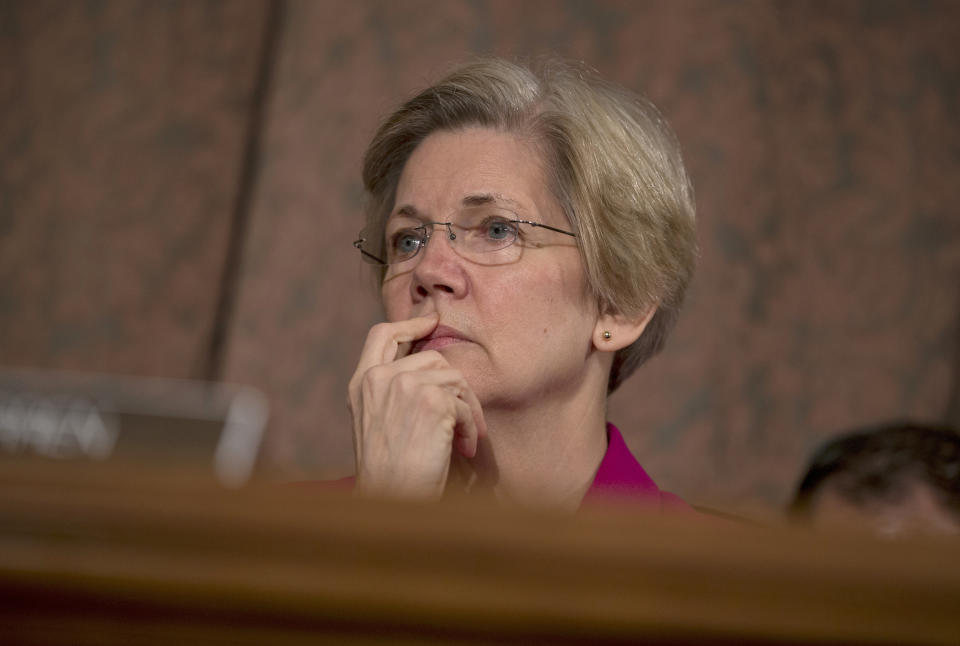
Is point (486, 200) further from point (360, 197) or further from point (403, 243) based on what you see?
point (360, 197)

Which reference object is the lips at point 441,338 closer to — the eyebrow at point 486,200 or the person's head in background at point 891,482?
the eyebrow at point 486,200

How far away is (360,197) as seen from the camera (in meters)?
3.08

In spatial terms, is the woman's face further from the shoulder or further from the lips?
the shoulder

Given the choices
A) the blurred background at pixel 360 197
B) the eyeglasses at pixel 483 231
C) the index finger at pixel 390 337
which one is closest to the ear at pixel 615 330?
the eyeglasses at pixel 483 231

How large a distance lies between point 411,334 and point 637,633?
1.21 metres

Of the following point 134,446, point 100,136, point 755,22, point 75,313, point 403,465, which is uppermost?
point 755,22

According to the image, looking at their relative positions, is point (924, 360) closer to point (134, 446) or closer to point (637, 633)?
point (134, 446)

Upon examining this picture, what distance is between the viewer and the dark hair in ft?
5.97

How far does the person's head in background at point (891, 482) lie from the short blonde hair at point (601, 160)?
1.40ft

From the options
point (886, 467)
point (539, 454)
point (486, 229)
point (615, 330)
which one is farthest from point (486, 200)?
point (886, 467)

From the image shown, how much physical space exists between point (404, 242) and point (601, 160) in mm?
364

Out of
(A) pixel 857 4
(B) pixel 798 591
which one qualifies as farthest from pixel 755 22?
(B) pixel 798 591

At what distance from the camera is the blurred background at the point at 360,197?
302 cm

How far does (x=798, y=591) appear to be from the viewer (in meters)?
0.38
